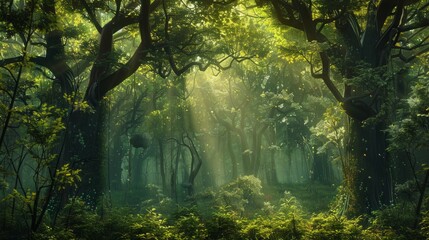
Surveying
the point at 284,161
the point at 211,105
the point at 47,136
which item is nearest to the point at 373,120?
the point at 47,136

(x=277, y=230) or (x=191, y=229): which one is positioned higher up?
(x=191, y=229)

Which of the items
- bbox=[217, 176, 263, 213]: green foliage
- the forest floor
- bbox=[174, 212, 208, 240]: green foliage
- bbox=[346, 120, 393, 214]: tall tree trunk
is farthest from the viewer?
the forest floor

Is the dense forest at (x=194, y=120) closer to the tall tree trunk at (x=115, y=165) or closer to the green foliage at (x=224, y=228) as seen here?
the green foliage at (x=224, y=228)

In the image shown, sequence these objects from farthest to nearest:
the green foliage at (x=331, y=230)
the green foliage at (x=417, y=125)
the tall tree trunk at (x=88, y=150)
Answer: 1. the tall tree trunk at (x=88, y=150)
2. the green foliage at (x=417, y=125)
3. the green foliage at (x=331, y=230)

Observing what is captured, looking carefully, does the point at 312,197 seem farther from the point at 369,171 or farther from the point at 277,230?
the point at 277,230

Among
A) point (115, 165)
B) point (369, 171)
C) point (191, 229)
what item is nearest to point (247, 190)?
point (369, 171)

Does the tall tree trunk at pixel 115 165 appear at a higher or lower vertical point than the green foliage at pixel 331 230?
higher

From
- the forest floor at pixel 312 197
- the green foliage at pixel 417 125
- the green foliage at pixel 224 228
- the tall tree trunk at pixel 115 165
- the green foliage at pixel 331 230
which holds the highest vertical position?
the tall tree trunk at pixel 115 165

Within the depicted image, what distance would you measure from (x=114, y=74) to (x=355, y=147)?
1087 cm

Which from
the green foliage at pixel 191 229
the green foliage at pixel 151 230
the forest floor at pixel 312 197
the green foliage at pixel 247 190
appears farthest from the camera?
the forest floor at pixel 312 197

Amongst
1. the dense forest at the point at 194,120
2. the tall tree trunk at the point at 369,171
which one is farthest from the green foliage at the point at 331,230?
the tall tree trunk at the point at 369,171

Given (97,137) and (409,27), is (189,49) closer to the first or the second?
(97,137)

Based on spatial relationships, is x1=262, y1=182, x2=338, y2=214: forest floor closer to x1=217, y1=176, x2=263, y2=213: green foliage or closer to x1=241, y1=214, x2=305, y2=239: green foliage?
x1=217, y1=176, x2=263, y2=213: green foliage

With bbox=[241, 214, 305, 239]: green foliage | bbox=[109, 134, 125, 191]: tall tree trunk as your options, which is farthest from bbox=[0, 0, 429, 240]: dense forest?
bbox=[109, 134, 125, 191]: tall tree trunk
